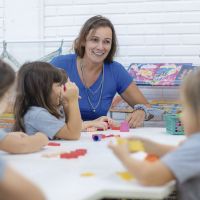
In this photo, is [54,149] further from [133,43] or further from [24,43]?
[24,43]

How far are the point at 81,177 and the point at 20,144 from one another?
0.44 metres

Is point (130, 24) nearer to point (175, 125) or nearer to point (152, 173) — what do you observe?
point (175, 125)

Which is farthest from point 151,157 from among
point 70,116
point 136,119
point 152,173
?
point 136,119

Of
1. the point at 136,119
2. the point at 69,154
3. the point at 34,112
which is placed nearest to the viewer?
the point at 69,154

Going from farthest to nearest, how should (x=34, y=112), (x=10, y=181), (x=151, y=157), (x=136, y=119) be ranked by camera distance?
(x=136, y=119) → (x=34, y=112) → (x=151, y=157) → (x=10, y=181)

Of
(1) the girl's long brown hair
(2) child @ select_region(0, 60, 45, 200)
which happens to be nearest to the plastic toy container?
(1) the girl's long brown hair

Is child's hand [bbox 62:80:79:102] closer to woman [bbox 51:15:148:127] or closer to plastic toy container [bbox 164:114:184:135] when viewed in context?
plastic toy container [bbox 164:114:184:135]

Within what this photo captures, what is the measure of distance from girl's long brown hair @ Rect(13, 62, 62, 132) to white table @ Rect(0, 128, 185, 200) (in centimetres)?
33

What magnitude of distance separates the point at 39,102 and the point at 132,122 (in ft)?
2.04

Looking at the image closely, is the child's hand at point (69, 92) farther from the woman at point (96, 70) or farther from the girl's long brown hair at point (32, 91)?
the woman at point (96, 70)

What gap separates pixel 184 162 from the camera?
44.3 inches

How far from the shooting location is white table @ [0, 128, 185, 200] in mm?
1094

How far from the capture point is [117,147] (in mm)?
1230

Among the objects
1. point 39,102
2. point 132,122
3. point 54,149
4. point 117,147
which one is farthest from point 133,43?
point 117,147
